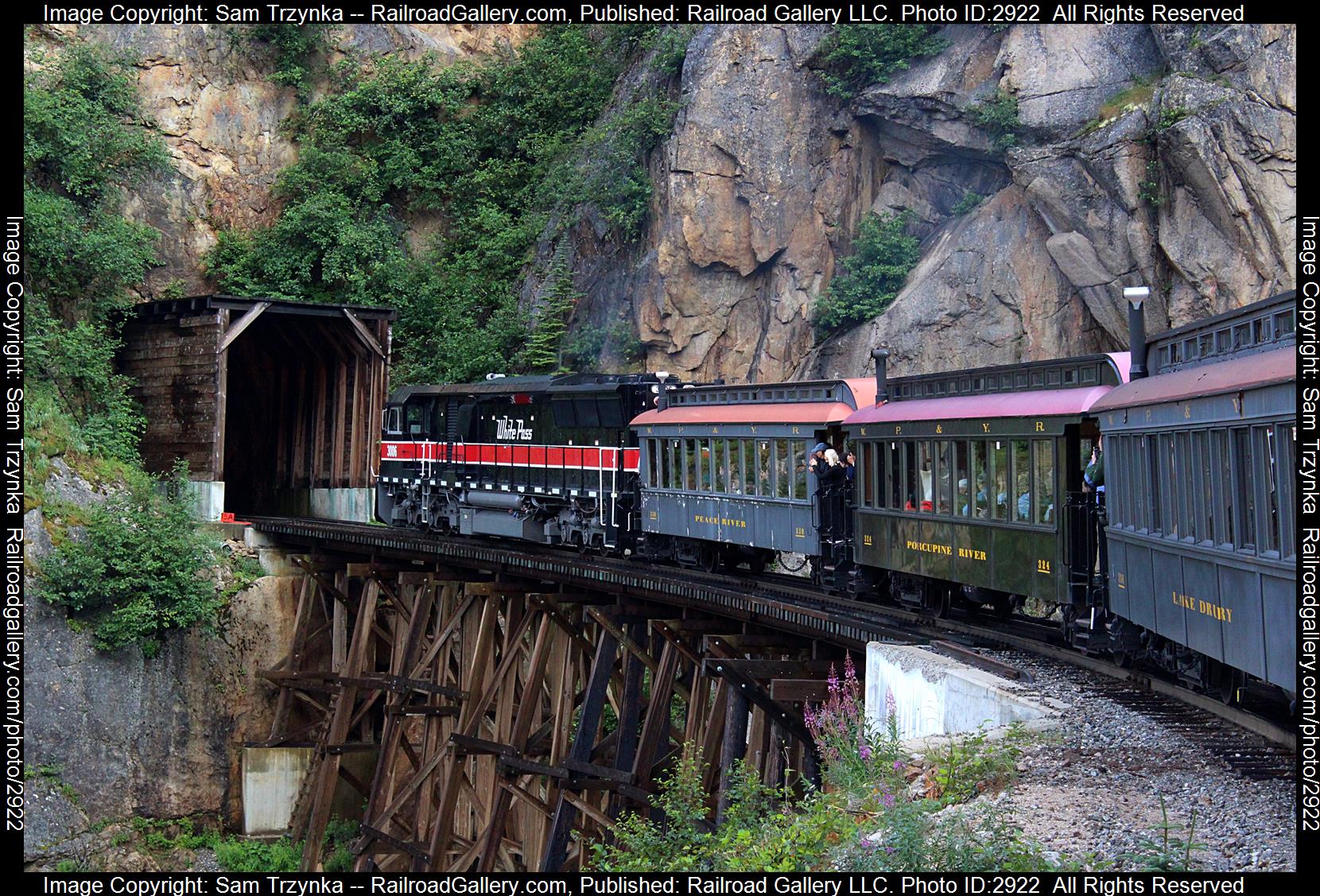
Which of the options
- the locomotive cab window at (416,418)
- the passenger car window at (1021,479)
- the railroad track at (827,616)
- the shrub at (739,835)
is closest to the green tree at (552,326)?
the locomotive cab window at (416,418)

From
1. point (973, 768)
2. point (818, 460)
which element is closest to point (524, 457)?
point (818, 460)

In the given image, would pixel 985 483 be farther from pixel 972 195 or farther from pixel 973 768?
pixel 972 195

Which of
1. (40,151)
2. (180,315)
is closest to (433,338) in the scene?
(180,315)

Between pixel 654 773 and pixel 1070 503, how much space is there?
795cm

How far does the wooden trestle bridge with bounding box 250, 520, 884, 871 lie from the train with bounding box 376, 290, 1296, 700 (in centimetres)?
132

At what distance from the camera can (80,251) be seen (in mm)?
30047

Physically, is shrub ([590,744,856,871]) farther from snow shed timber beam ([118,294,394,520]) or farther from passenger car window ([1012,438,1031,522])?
snow shed timber beam ([118,294,394,520])

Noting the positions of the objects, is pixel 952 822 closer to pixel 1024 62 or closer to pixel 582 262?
pixel 1024 62

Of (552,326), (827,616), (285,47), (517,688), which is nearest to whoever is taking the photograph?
(827,616)

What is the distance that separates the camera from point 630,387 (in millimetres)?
21797

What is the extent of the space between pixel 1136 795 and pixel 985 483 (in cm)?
584

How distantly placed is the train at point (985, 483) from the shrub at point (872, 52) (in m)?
12.8

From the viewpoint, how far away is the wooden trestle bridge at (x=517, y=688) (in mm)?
14555

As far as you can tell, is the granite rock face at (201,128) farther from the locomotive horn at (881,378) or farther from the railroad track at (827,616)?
the locomotive horn at (881,378)
